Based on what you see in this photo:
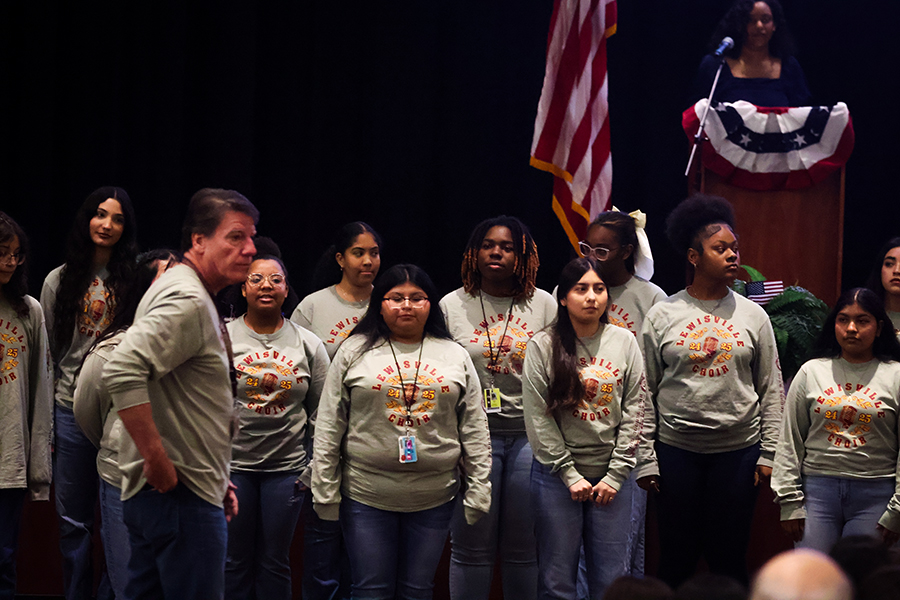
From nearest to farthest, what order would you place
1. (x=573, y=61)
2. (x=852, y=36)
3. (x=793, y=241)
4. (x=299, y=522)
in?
1. (x=299, y=522)
2. (x=793, y=241)
3. (x=573, y=61)
4. (x=852, y=36)

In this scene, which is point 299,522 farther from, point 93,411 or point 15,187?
point 15,187

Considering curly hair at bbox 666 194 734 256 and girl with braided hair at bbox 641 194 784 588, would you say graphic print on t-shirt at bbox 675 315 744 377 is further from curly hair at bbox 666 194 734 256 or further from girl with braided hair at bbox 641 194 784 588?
curly hair at bbox 666 194 734 256

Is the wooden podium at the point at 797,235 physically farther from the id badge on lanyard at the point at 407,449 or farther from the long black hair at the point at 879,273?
the id badge on lanyard at the point at 407,449

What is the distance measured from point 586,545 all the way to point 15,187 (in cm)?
447

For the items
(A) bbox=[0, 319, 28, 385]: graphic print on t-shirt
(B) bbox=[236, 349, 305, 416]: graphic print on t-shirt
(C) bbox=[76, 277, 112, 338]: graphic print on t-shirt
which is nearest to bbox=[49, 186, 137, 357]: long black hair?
(C) bbox=[76, 277, 112, 338]: graphic print on t-shirt

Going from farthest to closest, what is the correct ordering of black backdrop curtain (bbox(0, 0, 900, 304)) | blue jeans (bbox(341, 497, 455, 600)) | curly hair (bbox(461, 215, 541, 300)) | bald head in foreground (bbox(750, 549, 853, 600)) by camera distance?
black backdrop curtain (bbox(0, 0, 900, 304))
curly hair (bbox(461, 215, 541, 300))
blue jeans (bbox(341, 497, 455, 600))
bald head in foreground (bbox(750, 549, 853, 600))

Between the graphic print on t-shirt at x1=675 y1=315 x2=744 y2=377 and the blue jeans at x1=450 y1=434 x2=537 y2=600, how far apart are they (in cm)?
81

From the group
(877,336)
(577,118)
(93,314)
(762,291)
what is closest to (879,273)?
(877,336)

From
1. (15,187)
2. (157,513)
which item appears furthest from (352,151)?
(157,513)

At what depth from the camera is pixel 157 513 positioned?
238 cm

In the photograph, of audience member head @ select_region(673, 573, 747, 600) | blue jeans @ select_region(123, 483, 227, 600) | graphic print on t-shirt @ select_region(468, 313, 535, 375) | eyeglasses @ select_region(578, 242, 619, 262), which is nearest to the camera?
audience member head @ select_region(673, 573, 747, 600)

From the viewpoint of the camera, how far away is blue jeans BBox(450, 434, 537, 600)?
3.82m

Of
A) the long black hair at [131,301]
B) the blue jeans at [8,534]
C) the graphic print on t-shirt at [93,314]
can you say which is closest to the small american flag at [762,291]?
the long black hair at [131,301]

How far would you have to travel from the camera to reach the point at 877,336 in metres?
3.72
